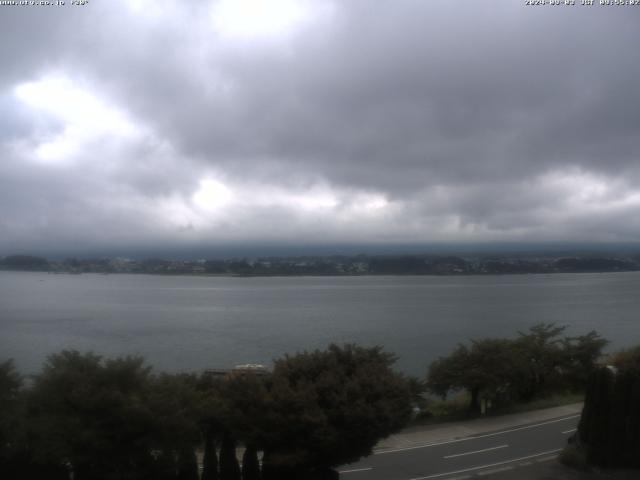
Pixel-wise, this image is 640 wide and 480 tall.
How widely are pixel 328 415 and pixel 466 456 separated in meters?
7.04

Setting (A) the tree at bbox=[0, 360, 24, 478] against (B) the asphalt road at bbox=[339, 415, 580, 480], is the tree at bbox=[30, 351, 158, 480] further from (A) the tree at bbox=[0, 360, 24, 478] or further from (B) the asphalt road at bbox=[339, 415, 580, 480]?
(B) the asphalt road at bbox=[339, 415, 580, 480]

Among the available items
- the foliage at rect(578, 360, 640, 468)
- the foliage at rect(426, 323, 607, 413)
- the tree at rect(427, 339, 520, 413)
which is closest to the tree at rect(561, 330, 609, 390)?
the foliage at rect(426, 323, 607, 413)

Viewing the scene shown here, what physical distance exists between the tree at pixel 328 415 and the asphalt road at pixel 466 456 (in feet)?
9.90

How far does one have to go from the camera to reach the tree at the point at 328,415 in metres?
14.1

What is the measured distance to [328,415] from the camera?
47.0 ft

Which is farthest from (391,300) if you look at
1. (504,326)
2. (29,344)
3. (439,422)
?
(439,422)

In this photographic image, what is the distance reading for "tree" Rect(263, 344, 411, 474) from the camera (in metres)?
14.1

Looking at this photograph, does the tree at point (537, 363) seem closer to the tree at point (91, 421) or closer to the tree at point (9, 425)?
the tree at point (91, 421)

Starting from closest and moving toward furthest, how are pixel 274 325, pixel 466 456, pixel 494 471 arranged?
1. pixel 494 471
2. pixel 466 456
3. pixel 274 325

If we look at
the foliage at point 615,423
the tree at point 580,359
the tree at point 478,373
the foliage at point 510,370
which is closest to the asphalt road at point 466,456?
the foliage at point 615,423

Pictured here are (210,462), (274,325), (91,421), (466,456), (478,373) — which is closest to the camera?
(91,421)

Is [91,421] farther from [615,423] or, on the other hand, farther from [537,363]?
[537,363]

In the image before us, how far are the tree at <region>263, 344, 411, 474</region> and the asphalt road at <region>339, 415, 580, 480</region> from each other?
9.90 ft

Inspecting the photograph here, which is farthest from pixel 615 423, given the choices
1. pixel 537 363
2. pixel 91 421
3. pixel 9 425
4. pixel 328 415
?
pixel 537 363
